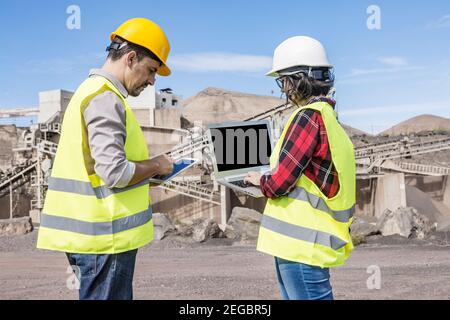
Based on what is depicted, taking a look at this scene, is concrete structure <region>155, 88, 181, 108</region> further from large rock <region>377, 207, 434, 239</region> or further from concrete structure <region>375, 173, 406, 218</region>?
large rock <region>377, 207, 434, 239</region>

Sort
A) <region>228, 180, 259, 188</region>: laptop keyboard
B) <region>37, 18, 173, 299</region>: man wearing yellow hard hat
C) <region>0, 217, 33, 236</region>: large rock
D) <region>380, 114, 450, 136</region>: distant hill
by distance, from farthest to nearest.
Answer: <region>380, 114, 450, 136</region>: distant hill
<region>0, 217, 33, 236</region>: large rock
<region>228, 180, 259, 188</region>: laptop keyboard
<region>37, 18, 173, 299</region>: man wearing yellow hard hat

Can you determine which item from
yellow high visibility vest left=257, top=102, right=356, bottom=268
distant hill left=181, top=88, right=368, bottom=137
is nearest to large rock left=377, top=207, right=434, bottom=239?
yellow high visibility vest left=257, top=102, right=356, bottom=268

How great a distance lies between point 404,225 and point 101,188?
14006 mm

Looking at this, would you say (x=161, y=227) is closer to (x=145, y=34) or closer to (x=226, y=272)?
(x=226, y=272)

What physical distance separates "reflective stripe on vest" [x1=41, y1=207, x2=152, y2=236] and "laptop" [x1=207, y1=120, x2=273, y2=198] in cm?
71

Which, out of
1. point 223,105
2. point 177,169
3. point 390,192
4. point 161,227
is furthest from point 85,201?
point 223,105

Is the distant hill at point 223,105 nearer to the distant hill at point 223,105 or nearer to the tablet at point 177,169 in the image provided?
the distant hill at point 223,105

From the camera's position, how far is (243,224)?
16.3 meters

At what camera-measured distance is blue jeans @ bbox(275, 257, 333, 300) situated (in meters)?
2.84

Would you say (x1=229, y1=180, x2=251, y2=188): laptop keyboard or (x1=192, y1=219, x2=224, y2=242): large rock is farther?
(x1=192, y1=219, x2=224, y2=242): large rock

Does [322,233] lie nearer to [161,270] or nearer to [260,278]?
[260,278]

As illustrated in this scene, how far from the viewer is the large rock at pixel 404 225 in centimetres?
1530

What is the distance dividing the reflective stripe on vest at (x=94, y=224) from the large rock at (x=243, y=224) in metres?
13.0

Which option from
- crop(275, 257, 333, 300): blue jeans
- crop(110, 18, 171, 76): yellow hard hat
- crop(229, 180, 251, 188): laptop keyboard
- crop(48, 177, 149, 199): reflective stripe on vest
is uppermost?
crop(110, 18, 171, 76): yellow hard hat
